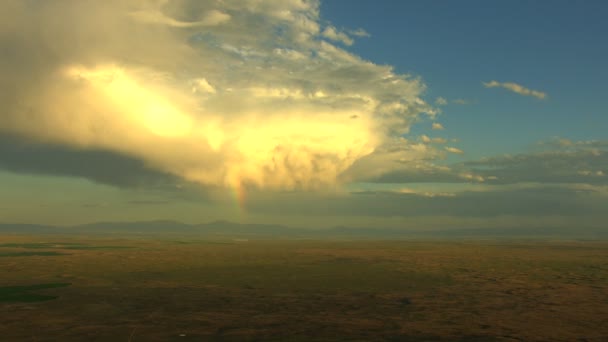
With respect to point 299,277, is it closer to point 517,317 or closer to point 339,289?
point 339,289

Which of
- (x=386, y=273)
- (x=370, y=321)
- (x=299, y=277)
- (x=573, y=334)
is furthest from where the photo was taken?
(x=386, y=273)

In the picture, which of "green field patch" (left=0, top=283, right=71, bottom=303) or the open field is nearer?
the open field

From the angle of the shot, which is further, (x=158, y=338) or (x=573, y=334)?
(x=573, y=334)

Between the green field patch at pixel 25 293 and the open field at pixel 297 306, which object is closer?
the open field at pixel 297 306

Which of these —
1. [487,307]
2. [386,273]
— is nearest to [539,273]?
[386,273]

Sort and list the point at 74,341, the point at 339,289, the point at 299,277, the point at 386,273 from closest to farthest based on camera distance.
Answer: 1. the point at 74,341
2. the point at 339,289
3. the point at 299,277
4. the point at 386,273

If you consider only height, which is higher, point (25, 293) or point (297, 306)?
point (25, 293)

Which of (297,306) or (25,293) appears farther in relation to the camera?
(25,293)
